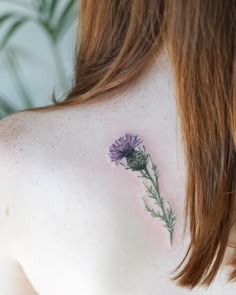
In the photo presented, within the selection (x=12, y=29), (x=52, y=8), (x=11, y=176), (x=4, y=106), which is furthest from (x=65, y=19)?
(x=11, y=176)

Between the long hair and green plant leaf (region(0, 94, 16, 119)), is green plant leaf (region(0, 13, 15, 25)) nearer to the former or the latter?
green plant leaf (region(0, 94, 16, 119))

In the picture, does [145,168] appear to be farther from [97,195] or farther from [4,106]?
[4,106]

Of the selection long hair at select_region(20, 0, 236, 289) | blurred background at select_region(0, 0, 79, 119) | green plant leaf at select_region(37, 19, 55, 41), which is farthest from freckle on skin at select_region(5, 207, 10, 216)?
green plant leaf at select_region(37, 19, 55, 41)

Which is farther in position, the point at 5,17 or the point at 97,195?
the point at 5,17

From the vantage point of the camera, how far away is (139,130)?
2.43ft

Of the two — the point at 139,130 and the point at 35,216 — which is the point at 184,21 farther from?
the point at 35,216

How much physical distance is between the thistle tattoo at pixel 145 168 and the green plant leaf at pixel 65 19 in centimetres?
67

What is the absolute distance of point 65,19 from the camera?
4.28 ft

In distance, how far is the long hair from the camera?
0.67 meters

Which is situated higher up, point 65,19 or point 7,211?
point 65,19

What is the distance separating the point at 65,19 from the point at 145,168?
28.1 inches

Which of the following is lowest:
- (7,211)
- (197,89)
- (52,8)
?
(7,211)

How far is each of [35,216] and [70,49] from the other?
27.9 inches

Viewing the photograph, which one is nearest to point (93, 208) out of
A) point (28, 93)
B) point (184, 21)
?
point (184, 21)
